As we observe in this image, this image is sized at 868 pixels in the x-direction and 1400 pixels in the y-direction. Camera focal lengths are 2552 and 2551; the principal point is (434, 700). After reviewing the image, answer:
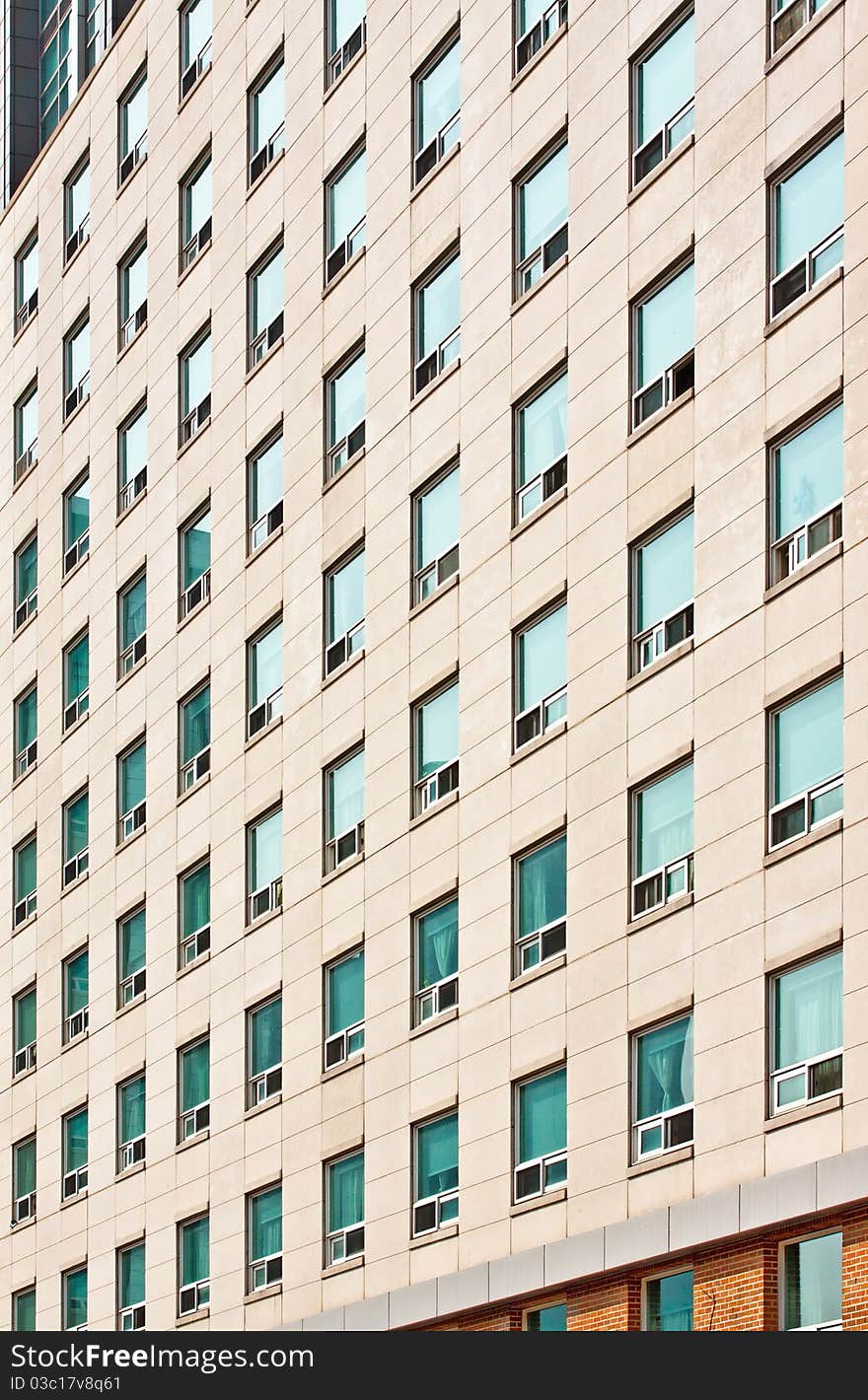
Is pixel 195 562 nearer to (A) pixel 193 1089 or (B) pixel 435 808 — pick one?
(A) pixel 193 1089

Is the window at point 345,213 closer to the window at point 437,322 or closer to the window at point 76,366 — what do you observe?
the window at point 437,322

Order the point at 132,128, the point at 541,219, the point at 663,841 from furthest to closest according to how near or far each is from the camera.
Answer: the point at 132,128 → the point at 541,219 → the point at 663,841

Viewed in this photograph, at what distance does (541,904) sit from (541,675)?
10.6ft

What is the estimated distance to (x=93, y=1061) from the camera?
1945 inches

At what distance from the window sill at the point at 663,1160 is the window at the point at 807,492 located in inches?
272

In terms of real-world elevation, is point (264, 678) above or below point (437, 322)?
below

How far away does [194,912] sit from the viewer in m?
46.2

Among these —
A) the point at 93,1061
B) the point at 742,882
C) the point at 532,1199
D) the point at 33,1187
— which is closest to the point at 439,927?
the point at 532,1199

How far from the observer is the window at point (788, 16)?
3136cm

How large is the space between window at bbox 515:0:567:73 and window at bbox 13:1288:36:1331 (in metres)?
26.6

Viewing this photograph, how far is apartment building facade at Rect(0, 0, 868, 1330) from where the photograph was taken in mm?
30016

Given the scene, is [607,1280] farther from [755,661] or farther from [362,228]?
[362,228]

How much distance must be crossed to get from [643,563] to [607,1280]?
9.17m

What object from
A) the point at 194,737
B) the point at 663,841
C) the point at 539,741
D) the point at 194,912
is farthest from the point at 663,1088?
the point at 194,737
